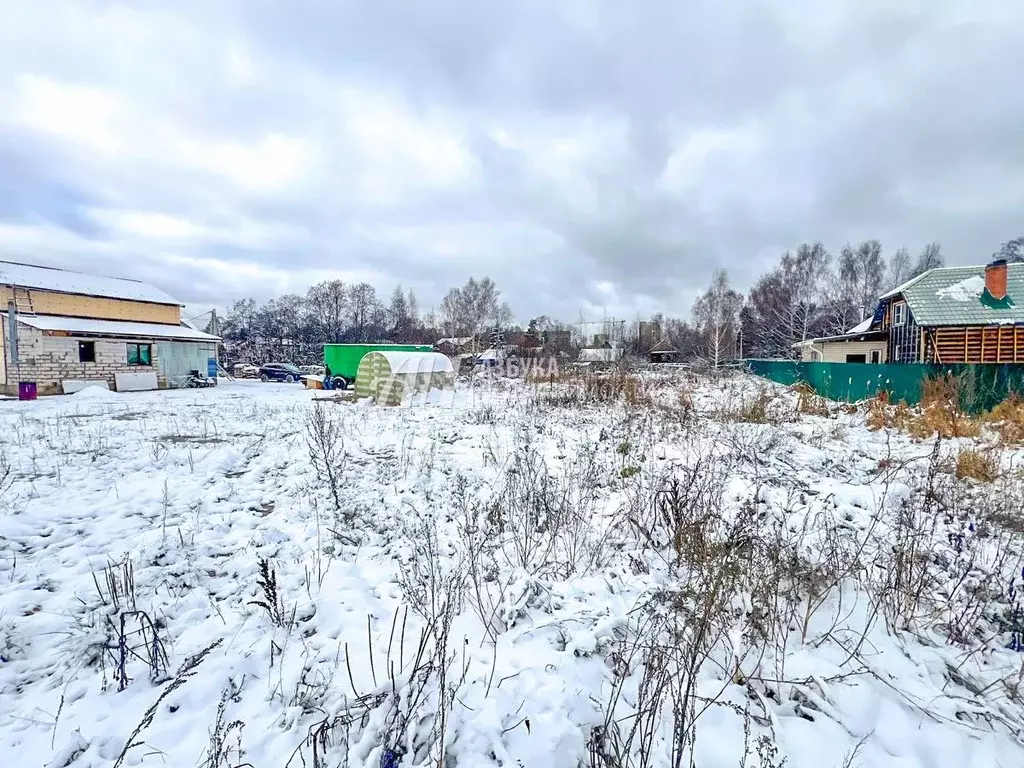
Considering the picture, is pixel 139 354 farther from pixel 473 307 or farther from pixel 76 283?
pixel 473 307

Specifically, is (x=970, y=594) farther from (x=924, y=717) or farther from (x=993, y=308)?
(x=993, y=308)

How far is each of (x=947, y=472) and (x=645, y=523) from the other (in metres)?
4.05

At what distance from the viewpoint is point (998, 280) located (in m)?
16.3

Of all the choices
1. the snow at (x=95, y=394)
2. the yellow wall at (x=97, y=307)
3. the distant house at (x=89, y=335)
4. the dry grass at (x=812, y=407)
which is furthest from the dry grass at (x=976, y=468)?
the yellow wall at (x=97, y=307)

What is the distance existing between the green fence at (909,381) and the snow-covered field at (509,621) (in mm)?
7227

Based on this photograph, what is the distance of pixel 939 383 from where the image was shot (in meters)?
9.46

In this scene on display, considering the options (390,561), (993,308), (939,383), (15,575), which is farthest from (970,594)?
(993,308)

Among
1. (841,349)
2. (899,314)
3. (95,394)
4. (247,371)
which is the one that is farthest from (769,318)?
(95,394)

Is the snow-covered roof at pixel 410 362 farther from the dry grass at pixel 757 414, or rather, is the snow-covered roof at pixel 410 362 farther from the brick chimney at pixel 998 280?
the brick chimney at pixel 998 280

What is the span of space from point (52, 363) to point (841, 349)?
127 feet

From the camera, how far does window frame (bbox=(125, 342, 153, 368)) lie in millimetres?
20234

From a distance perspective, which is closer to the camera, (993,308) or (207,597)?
(207,597)

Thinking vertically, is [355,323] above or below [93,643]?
above

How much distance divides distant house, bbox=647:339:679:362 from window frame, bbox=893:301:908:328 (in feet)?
89.5
